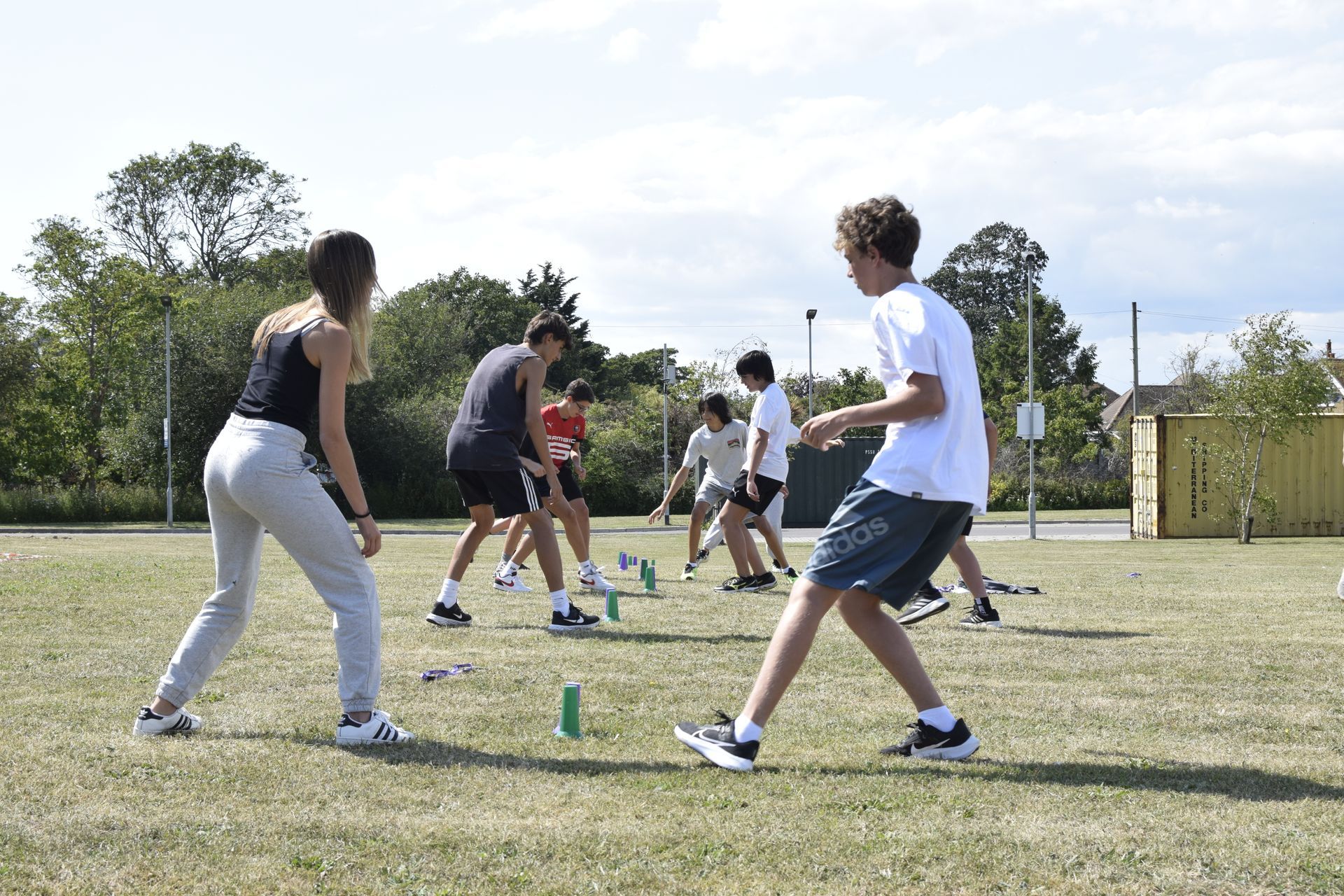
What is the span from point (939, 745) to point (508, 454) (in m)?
4.03

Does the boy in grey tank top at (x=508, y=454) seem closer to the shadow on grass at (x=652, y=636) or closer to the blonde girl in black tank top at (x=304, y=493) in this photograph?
the shadow on grass at (x=652, y=636)

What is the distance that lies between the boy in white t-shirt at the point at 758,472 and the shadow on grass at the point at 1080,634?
8.16 ft

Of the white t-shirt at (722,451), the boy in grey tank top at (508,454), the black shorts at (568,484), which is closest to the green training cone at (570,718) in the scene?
the boy in grey tank top at (508,454)

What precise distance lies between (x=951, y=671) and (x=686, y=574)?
5939 millimetres

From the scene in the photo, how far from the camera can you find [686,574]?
39.3 feet

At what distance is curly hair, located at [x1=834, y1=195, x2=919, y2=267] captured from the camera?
427 centimetres

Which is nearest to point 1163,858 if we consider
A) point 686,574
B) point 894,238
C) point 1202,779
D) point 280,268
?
point 1202,779

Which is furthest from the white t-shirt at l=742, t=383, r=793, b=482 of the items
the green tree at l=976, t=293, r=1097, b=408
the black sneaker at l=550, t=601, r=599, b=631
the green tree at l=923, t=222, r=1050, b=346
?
the green tree at l=923, t=222, r=1050, b=346

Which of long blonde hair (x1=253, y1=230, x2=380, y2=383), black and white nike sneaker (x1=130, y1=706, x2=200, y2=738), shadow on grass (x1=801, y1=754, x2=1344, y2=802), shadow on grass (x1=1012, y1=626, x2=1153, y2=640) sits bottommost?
shadow on grass (x1=1012, y1=626, x2=1153, y2=640)

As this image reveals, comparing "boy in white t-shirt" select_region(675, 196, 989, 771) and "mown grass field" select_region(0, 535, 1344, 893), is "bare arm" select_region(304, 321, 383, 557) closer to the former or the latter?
"mown grass field" select_region(0, 535, 1344, 893)

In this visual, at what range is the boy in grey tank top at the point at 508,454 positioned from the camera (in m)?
7.55

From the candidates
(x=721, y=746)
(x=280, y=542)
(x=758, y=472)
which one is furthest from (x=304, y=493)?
(x=758, y=472)

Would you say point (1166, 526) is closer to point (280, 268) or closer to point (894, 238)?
point (894, 238)

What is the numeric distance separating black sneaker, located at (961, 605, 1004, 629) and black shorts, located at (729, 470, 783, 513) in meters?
2.64
